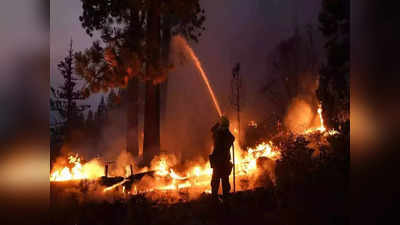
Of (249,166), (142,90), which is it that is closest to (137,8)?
(142,90)

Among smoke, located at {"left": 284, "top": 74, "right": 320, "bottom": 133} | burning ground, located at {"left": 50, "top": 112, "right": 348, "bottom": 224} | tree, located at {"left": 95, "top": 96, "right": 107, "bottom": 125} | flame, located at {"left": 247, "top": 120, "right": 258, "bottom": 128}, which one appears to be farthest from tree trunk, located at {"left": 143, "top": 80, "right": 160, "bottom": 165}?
smoke, located at {"left": 284, "top": 74, "right": 320, "bottom": 133}

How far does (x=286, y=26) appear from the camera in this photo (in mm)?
12711

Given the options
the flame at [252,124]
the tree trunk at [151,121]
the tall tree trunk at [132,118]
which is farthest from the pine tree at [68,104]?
the flame at [252,124]

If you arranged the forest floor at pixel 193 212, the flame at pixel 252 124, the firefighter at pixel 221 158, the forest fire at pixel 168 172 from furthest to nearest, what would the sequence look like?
1. the flame at pixel 252 124
2. the forest fire at pixel 168 172
3. the firefighter at pixel 221 158
4. the forest floor at pixel 193 212

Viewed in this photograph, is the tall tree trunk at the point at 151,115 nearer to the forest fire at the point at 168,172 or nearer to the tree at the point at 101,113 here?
the forest fire at the point at 168,172

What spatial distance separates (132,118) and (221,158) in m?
6.81

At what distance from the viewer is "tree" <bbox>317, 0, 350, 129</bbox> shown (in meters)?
11.5

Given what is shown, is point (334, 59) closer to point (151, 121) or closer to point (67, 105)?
point (151, 121)

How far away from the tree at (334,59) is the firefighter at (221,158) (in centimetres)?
477

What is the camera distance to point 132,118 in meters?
14.1

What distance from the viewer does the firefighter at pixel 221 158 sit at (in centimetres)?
824

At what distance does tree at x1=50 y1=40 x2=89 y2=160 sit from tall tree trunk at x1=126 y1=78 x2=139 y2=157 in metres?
1.97

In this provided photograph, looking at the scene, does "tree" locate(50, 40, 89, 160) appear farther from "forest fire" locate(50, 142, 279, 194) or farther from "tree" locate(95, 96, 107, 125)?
"forest fire" locate(50, 142, 279, 194)

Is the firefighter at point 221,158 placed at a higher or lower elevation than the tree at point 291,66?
lower
